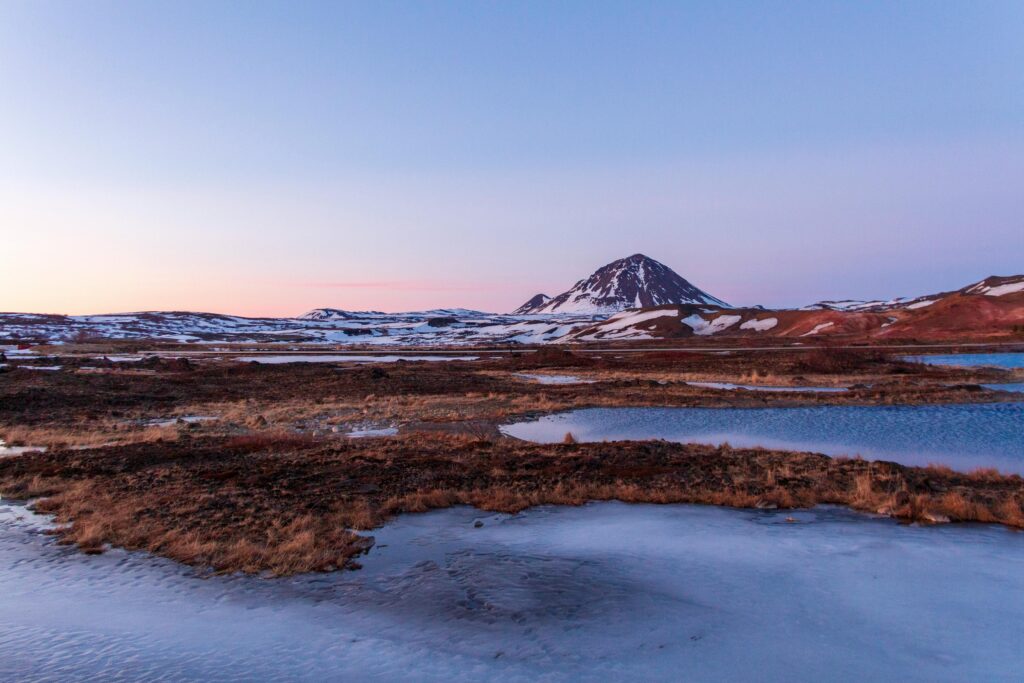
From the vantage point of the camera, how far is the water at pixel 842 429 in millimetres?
18000

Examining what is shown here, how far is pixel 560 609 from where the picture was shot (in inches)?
328

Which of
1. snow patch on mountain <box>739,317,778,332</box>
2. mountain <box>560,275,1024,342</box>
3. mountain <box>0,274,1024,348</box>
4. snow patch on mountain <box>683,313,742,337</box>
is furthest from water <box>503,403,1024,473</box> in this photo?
snow patch on mountain <box>683,313,742,337</box>

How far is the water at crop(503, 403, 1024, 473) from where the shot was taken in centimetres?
1800

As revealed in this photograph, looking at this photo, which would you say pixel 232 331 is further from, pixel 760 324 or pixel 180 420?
pixel 180 420

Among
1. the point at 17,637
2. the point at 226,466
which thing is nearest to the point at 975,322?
the point at 226,466

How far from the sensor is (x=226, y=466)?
1614cm

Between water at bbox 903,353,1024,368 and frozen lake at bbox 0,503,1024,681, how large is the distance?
134 ft

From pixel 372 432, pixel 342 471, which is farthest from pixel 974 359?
pixel 342 471

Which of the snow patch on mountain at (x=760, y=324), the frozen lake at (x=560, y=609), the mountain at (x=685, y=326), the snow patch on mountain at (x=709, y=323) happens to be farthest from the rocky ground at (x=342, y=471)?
the snow patch on mountain at (x=709, y=323)

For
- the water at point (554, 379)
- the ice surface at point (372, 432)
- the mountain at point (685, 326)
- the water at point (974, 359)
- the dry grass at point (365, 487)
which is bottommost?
the ice surface at point (372, 432)

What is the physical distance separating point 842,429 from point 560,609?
17065 mm

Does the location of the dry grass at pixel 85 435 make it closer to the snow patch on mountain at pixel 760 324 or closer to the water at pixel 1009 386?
the water at pixel 1009 386

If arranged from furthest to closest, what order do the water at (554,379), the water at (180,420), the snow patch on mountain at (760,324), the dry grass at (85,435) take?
the snow patch on mountain at (760,324)
the water at (554,379)
the water at (180,420)
the dry grass at (85,435)

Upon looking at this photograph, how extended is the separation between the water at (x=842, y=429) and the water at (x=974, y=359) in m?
22.4
